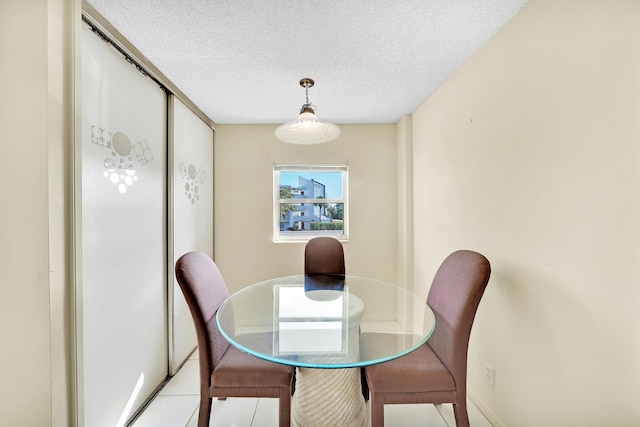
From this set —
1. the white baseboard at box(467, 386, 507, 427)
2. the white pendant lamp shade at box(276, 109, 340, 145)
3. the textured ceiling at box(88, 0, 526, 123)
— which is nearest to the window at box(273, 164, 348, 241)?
the textured ceiling at box(88, 0, 526, 123)

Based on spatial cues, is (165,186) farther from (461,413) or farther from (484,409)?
(484,409)

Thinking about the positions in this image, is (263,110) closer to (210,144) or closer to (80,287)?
(210,144)

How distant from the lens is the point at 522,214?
1372 millimetres

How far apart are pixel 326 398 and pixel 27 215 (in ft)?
Result: 5.25

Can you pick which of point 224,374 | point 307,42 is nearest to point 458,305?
point 224,374

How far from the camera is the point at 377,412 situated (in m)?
1.24

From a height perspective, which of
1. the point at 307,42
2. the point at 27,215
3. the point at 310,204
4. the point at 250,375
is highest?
the point at 307,42

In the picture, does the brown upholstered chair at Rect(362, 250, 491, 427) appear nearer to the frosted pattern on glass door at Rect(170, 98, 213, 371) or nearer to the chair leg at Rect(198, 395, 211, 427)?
the chair leg at Rect(198, 395, 211, 427)

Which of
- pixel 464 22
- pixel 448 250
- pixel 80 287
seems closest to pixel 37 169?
pixel 80 287

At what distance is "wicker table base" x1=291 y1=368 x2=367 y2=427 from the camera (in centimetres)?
144

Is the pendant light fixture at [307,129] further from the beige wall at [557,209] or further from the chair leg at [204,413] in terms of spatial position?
the chair leg at [204,413]

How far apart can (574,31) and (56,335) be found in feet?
8.03

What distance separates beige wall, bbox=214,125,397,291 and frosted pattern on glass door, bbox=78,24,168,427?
3.45 ft

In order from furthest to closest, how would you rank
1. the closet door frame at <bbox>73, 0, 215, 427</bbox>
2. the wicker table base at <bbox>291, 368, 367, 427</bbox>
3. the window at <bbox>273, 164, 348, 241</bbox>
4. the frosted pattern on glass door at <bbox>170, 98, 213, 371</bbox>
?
the window at <bbox>273, 164, 348, 241</bbox>
the frosted pattern on glass door at <bbox>170, 98, 213, 371</bbox>
the wicker table base at <bbox>291, 368, 367, 427</bbox>
the closet door frame at <bbox>73, 0, 215, 427</bbox>
